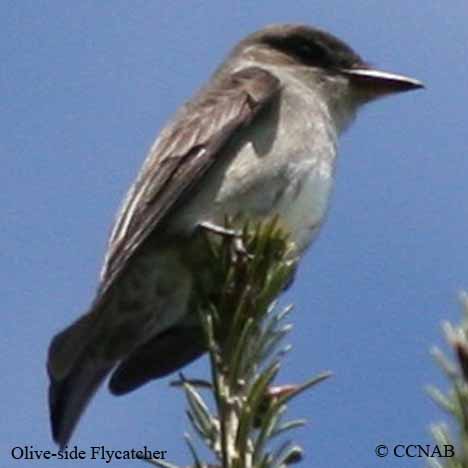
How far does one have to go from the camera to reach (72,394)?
12.7ft

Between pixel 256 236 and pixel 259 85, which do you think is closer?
pixel 256 236

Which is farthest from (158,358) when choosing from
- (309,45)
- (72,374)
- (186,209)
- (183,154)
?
(309,45)

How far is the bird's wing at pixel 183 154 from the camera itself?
4.31 metres

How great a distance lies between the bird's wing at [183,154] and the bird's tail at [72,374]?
22 cm

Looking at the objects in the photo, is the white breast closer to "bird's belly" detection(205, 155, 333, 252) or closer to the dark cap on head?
"bird's belly" detection(205, 155, 333, 252)

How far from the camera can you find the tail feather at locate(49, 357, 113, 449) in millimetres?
3605

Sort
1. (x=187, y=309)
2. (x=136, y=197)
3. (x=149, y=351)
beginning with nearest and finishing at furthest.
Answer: (x=187, y=309)
(x=149, y=351)
(x=136, y=197)

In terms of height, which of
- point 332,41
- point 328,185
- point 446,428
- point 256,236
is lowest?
point 446,428

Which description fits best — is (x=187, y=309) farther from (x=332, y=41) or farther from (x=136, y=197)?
(x=332, y=41)

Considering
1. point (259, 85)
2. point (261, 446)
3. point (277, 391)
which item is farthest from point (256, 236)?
point (259, 85)

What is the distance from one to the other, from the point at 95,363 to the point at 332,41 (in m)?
2.55

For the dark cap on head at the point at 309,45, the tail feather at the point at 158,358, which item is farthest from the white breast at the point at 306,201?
the dark cap on head at the point at 309,45

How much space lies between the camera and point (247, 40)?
6.43 metres

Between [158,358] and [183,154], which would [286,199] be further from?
[158,358]
